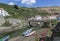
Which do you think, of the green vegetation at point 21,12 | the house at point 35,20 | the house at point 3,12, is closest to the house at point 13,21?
the green vegetation at point 21,12

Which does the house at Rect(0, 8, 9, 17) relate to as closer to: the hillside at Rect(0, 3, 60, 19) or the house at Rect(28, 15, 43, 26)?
the hillside at Rect(0, 3, 60, 19)

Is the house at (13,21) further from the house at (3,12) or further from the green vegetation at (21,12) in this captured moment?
the house at (3,12)

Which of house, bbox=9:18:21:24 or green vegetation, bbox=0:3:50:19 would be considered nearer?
green vegetation, bbox=0:3:50:19

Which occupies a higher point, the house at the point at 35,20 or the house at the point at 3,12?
the house at the point at 3,12

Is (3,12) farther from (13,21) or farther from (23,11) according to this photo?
(23,11)

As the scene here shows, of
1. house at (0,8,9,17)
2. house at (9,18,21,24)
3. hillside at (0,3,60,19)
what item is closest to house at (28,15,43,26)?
hillside at (0,3,60,19)

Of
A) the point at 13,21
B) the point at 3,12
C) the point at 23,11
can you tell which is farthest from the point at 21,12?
the point at 3,12

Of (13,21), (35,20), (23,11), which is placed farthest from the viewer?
(13,21)

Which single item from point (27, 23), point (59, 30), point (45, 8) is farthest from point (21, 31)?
point (59, 30)

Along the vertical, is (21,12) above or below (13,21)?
above

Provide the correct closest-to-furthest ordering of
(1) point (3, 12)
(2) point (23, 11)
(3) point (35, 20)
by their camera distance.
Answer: (2) point (23, 11) → (3) point (35, 20) → (1) point (3, 12)

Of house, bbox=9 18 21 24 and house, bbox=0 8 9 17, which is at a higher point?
house, bbox=0 8 9 17

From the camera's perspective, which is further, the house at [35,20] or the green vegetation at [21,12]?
the house at [35,20]
